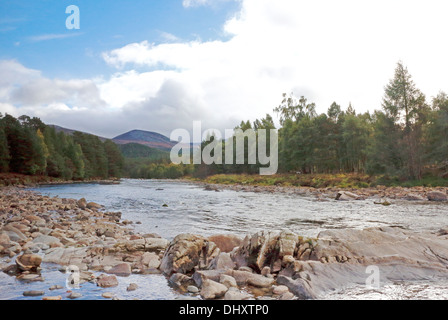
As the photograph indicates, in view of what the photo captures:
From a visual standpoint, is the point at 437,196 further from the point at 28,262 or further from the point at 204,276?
the point at 28,262

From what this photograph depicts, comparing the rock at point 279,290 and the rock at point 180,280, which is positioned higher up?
the rock at point 279,290

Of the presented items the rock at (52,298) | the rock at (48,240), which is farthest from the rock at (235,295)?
the rock at (48,240)

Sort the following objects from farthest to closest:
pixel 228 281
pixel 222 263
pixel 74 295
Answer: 1. pixel 222 263
2. pixel 228 281
3. pixel 74 295

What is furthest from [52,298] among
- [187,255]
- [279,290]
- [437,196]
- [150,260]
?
[437,196]

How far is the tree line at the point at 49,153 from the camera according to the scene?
51719mm

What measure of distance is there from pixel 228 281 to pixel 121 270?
2.18 m

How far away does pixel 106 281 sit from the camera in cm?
515

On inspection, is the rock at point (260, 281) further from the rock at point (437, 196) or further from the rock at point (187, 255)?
the rock at point (437, 196)

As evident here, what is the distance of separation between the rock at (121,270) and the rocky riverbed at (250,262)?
18mm

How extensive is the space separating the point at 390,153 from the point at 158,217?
29580 millimetres
